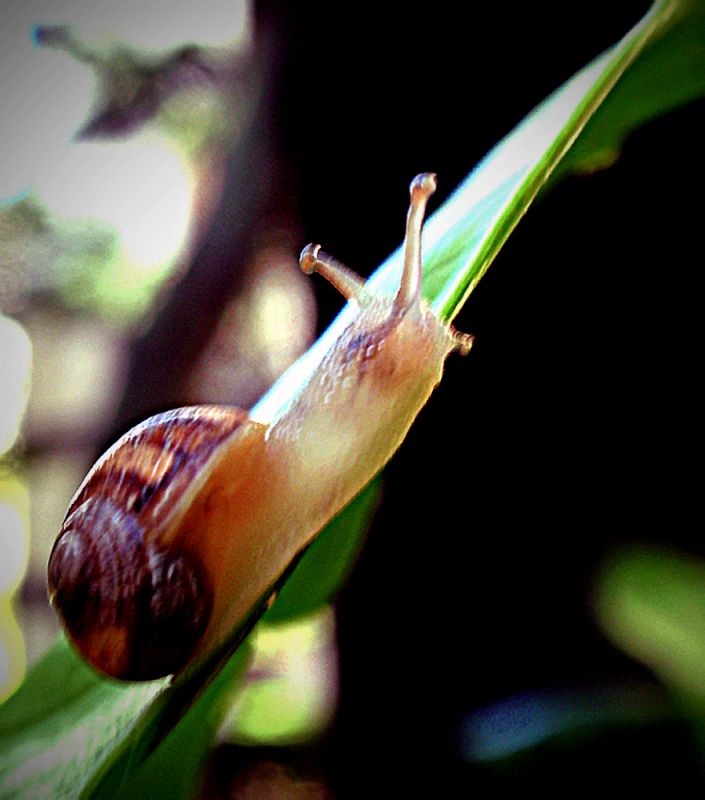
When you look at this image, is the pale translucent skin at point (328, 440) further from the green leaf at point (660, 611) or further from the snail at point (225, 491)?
the green leaf at point (660, 611)

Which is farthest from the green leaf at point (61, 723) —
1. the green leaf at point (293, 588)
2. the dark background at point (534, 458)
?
the dark background at point (534, 458)

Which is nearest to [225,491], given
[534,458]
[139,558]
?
[139,558]

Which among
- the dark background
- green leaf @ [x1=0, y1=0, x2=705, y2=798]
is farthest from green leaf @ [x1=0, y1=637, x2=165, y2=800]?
the dark background

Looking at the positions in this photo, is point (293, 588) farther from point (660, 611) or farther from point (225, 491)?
point (660, 611)

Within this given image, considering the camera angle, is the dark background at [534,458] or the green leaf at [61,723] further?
the dark background at [534,458]

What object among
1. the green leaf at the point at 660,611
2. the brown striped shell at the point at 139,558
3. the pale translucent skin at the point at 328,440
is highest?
the brown striped shell at the point at 139,558

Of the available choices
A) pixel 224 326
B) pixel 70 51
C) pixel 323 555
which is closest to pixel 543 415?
pixel 323 555
